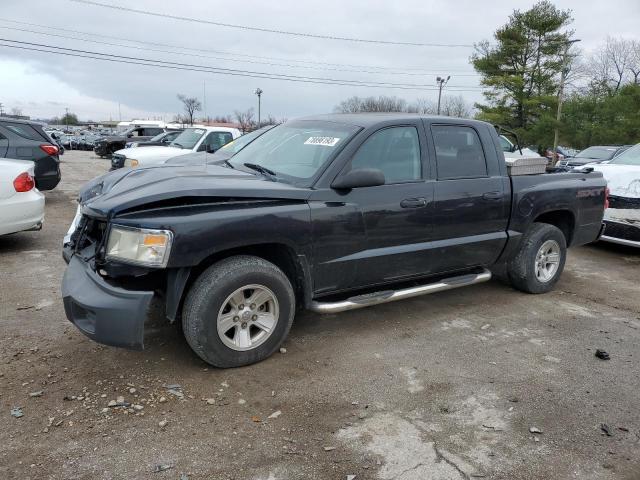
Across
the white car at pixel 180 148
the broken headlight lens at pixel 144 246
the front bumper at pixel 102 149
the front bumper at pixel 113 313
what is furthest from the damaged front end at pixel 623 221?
the front bumper at pixel 102 149

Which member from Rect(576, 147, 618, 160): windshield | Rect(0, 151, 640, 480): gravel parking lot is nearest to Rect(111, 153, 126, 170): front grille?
Rect(0, 151, 640, 480): gravel parking lot

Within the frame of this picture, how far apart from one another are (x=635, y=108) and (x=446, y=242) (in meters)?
30.7

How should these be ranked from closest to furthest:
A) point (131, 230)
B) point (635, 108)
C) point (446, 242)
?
point (131, 230), point (446, 242), point (635, 108)

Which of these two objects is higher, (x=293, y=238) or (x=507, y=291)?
(x=293, y=238)

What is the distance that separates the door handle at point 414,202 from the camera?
4.21 m

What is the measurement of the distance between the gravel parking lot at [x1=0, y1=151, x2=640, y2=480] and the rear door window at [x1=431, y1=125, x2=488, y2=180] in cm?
136

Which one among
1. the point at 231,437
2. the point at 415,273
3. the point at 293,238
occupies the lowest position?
the point at 231,437

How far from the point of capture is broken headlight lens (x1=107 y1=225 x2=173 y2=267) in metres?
3.22

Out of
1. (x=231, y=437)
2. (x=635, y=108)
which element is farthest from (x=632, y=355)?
(x=635, y=108)

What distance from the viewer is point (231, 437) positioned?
2914mm

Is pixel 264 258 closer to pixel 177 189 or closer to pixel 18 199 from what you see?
pixel 177 189

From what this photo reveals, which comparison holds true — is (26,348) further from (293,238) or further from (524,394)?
(524,394)

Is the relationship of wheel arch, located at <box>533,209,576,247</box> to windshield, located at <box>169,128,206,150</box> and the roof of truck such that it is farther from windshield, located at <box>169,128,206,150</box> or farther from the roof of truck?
windshield, located at <box>169,128,206,150</box>

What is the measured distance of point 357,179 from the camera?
3834 mm
